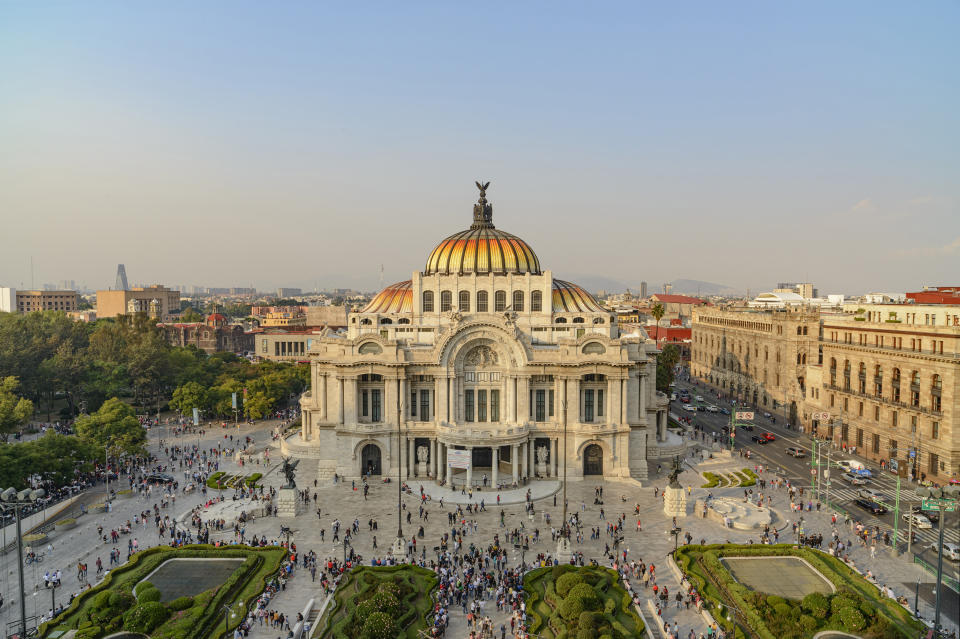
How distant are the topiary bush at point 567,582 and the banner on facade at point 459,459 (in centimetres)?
2127

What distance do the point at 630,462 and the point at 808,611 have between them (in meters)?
29.5

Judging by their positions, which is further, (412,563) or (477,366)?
(477,366)

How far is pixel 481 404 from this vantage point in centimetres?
6575

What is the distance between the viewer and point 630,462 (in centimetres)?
6538

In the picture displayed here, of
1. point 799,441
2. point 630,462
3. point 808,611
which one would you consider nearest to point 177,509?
point 630,462

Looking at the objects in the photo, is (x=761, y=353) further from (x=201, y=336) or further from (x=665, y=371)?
(x=201, y=336)

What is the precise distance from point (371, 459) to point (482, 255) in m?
25.9

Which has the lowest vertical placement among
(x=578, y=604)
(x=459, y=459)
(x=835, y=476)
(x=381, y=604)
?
(x=835, y=476)

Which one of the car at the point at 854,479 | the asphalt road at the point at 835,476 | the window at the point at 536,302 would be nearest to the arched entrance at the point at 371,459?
the window at the point at 536,302

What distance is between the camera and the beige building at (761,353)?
94.9m

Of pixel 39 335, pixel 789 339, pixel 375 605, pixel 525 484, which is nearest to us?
pixel 375 605

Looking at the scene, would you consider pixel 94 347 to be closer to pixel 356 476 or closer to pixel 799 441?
pixel 356 476

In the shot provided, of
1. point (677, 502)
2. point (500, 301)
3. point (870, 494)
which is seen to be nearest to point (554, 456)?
point (677, 502)

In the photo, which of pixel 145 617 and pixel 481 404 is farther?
pixel 481 404
